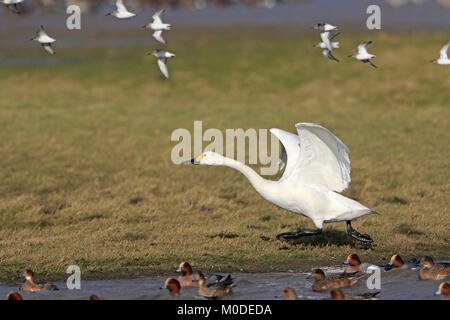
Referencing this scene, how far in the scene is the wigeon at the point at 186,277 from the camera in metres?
8.29

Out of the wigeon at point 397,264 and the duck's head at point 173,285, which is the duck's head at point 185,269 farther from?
the wigeon at point 397,264

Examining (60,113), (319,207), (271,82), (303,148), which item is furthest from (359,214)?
(271,82)

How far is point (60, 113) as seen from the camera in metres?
19.4

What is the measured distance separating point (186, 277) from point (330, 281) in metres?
1.47

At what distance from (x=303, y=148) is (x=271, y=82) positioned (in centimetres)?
1497

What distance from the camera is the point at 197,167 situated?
47.6ft

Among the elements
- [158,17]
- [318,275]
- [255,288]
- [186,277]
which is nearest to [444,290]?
[318,275]

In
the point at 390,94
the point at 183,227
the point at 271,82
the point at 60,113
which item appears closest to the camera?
the point at 183,227

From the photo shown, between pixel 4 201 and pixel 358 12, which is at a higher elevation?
pixel 358 12

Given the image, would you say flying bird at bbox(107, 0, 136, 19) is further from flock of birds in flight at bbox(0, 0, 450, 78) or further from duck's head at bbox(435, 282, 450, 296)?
duck's head at bbox(435, 282, 450, 296)

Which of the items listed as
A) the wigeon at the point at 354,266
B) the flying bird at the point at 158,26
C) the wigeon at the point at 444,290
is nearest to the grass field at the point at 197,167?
the wigeon at the point at 354,266

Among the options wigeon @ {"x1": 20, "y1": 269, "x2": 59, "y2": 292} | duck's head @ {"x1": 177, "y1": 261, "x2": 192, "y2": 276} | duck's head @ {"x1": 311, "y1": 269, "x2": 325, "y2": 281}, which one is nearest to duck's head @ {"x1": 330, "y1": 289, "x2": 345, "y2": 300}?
duck's head @ {"x1": 311, "y1": 269, "x2": 325, "y2": 281}

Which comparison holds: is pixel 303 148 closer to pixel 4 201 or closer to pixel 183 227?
pixel 183 227

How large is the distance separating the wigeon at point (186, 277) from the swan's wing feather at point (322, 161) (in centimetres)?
174
